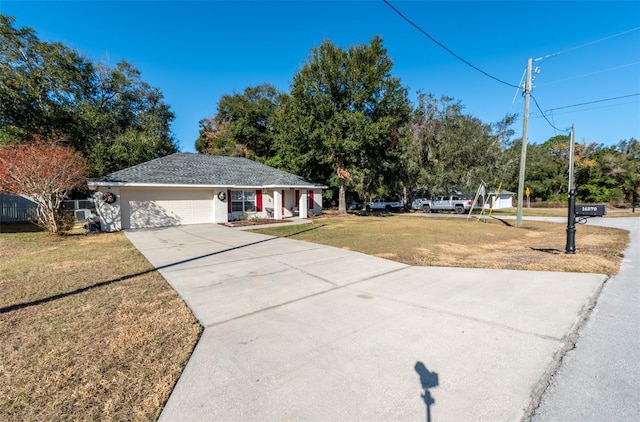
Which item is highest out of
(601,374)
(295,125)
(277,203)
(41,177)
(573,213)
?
(295,125)

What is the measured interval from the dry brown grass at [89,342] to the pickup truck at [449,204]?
2540 centimetres

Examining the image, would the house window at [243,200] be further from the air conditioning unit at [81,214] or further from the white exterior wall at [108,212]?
the air conditioning unit at [81,214]

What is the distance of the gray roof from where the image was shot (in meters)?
14.6

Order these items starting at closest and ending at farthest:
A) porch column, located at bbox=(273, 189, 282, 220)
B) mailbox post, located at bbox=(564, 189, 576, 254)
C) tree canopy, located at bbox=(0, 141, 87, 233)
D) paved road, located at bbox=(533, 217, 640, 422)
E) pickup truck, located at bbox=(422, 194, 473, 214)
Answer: paved road, located at bbox=(533, 217, 640, 422), mailbox post, located at bbox=(564, 189, 576, 254), tree canopy, located at bbox=(0, 141, 87, 233), porch column, located at bbox=(273, 189, 282, 220), pickup truck, located at bbox=(422, 194, 473, 214)

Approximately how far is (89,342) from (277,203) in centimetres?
1552

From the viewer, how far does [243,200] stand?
1870 centimetres

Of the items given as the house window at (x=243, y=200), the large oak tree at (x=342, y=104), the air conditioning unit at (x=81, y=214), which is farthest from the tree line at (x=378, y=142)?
the air conditioning unit at (x=81, y=214)

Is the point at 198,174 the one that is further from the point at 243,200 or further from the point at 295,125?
the point at 295,125

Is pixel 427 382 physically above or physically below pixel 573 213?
below

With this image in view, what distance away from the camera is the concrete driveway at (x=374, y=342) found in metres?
2.24

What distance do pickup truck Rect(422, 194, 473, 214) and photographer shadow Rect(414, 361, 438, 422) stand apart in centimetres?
2541

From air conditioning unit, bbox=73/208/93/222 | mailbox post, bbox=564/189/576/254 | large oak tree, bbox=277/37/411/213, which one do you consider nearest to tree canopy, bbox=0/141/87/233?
air conditioning unit, bbox=73/208/93/222

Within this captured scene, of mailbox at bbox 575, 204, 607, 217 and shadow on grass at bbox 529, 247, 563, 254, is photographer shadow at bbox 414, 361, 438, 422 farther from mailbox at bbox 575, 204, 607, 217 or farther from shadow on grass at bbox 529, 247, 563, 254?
mailbox at bbox 575, 204, 607, 217

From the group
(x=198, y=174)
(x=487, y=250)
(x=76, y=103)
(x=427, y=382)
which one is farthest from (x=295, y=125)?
(x=427, y=382)
